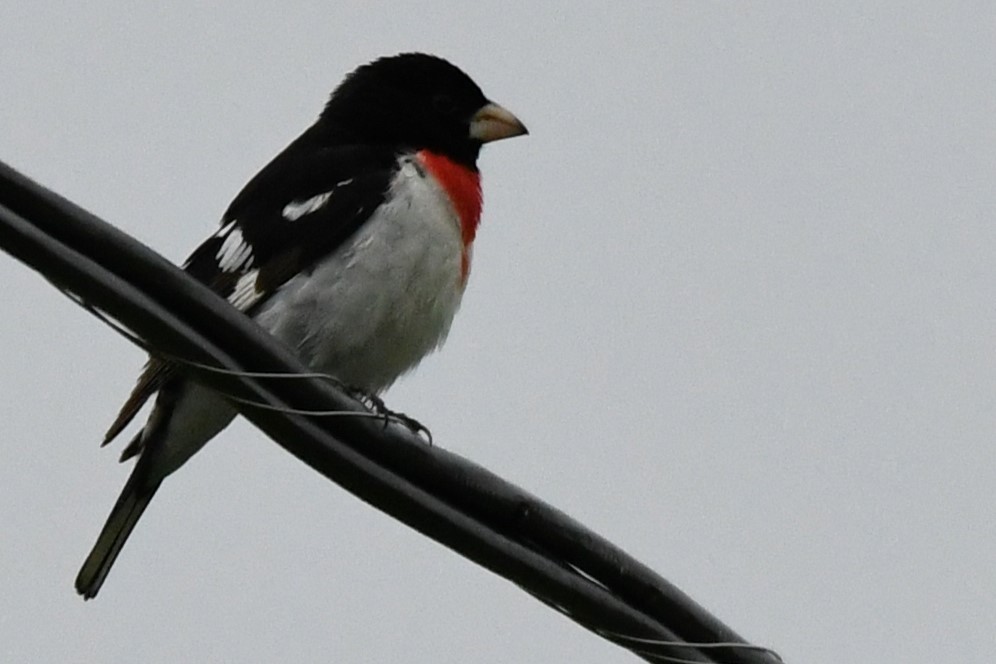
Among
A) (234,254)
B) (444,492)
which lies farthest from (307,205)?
(444,492)

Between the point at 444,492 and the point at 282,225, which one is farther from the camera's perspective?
the point at 282,225

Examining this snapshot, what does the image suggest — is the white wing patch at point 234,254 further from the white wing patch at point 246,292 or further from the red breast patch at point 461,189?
the red breast patch at point 461,189

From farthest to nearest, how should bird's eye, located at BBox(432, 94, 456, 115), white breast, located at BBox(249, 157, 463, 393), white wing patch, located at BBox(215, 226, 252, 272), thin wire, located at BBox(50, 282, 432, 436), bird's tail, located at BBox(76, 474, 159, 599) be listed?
bird's eye, located at BBox(432, 94, 456, 115) → bird's tail, located at BBox(76, 474, 159, 599) → white wing patch, located at BBox(215, 226, 252, 272) → white breast, located at BBox(249, 157, 463, 393) → thin wire, located at BBox(50, 282, 432, 436)

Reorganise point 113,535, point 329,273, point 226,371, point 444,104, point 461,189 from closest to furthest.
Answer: point 226,371, point 329,273, point 113,535, point 461,189, point 444,104

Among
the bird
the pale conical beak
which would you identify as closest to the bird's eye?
the pale conical beak

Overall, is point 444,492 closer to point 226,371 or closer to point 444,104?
point 226,371

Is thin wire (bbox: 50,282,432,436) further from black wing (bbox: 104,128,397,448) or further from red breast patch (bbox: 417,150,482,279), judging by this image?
red breast patch (bbox: 417,150,482,279)
